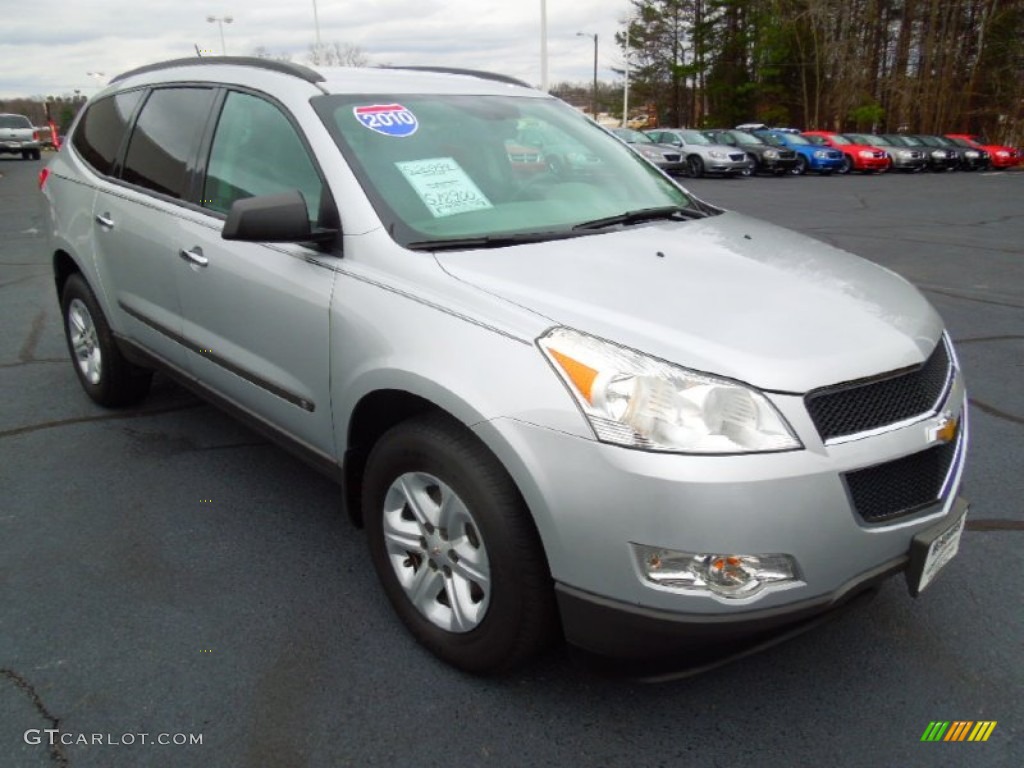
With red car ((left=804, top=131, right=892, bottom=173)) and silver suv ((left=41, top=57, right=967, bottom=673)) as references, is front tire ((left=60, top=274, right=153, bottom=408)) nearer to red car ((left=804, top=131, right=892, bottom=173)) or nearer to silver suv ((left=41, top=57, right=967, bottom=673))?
silver suv ((left=41, top=57, right=967, bottom=673))

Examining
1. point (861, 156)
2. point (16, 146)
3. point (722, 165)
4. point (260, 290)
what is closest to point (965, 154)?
point (861, 156)

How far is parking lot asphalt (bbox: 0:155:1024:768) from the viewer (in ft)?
7.13

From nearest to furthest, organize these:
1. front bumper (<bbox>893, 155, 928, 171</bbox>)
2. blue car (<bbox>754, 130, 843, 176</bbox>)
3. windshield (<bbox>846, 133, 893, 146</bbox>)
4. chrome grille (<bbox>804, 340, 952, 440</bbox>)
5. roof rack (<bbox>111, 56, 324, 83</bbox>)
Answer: chrome grille (<bbox>804, 340, 952, 440</bbox>), roof rack (<bbox>111, 56, 324, 83</bbox>), blue car (<bbox>754, 130, 843, 176</bbox>), front bumper (<bbox>893, 155, 928, 171</bbox>), windshield (<bbox>846, 133, 893, 146</bbox>)

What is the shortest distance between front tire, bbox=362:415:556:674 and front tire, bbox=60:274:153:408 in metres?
2.48

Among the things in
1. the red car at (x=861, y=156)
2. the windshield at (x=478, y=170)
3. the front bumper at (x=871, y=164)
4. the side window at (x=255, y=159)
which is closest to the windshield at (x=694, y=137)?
the red car at (x=861, y=156)

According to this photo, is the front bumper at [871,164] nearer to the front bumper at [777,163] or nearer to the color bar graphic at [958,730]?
the front bumper at [777,163]

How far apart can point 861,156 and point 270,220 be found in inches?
1237

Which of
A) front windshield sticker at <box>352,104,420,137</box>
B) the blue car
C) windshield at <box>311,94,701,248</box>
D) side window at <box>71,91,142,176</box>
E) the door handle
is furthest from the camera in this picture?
the blue car

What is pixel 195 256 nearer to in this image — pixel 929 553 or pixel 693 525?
pixel 693 525

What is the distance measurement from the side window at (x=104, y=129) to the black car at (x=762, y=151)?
→ 25619mm

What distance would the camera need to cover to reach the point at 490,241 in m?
2.57

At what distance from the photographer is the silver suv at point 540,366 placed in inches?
75.1

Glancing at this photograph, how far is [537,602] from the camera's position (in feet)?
6.95

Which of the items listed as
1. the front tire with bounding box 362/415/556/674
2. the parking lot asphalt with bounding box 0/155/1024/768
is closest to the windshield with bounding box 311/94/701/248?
the front tire with bounding box 362/415/556/674
